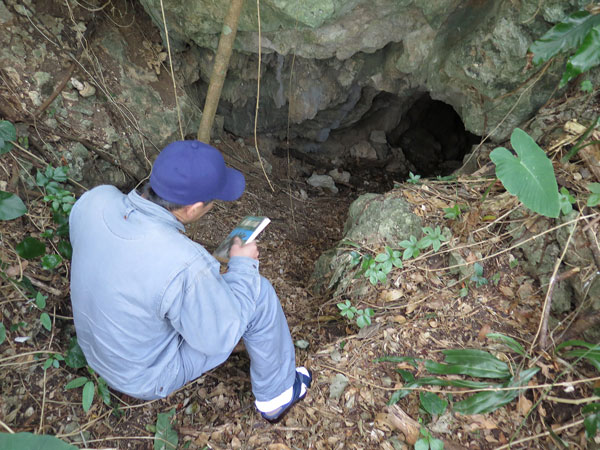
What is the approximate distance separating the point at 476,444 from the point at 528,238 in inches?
48.1

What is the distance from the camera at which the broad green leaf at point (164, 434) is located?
1.88m

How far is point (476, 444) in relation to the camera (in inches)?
65.8

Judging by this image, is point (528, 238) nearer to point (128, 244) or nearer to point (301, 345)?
point (301, 345)

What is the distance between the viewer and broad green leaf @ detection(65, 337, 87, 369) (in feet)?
6.34

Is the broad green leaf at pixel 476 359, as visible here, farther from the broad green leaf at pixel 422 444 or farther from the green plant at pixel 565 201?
the green plant at pixel 565 201

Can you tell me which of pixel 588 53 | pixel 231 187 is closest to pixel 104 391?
pixel 231 187


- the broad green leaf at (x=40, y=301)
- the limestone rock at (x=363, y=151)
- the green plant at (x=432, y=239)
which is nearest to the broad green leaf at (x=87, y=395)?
the broad green leaf at (x=40, y=301)

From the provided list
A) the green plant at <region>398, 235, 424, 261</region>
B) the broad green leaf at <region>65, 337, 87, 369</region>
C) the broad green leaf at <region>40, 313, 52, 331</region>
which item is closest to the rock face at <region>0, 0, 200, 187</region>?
the broad green leaf at <region>40, 313, 52, 331</region>

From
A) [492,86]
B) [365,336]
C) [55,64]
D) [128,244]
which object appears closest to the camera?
[128,244]

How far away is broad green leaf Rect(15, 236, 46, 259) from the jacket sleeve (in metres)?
0.95

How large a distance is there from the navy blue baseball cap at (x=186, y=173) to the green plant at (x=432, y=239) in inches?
54.1

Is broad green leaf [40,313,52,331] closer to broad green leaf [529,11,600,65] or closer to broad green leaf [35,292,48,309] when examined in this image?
broad green leaf [35,292,48,309]

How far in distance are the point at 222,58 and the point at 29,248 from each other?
1.49m

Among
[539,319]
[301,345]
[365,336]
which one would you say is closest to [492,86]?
[539,319]
